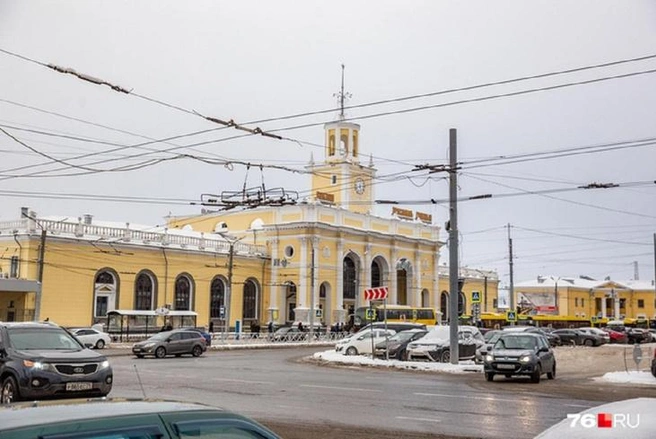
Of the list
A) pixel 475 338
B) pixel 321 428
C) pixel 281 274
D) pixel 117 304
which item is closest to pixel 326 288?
pixel 281 274

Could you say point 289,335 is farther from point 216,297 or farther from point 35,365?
point 35,365

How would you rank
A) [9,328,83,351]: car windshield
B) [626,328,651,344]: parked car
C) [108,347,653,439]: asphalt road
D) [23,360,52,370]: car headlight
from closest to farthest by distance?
1. [108,347,653,439]: asphalt road
2. [23,360,52,370]: car headlight
3. [9,328,83,351]: car windshield
4. [626,328,651,344]: parked car

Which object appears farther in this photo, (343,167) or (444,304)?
(444,304)

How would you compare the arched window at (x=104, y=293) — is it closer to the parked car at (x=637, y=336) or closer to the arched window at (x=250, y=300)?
the arched window at (x=250, y=300)

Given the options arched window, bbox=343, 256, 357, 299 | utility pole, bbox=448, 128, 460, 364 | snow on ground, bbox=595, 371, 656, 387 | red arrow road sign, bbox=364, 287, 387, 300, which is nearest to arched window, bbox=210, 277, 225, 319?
arched window, bbox=343, 256, 357, 299

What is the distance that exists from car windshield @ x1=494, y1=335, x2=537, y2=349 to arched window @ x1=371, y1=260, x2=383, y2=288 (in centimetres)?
5315

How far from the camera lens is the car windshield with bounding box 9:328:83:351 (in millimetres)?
13977

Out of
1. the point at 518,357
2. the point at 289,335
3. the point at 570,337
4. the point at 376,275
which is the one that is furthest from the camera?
the point at 376,275

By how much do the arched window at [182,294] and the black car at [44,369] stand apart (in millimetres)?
45798

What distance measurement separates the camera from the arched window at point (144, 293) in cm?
5625

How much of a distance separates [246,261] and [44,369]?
177 ft

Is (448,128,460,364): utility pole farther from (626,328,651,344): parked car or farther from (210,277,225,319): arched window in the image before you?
(626,328,651,344): parked car

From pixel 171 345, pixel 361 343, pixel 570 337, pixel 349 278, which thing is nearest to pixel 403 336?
pixel 361 343

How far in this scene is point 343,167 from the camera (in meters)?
75.3
